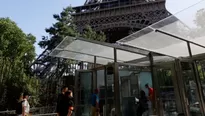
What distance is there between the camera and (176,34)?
3969 mm

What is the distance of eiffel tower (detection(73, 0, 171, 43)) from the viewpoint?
20.8 m

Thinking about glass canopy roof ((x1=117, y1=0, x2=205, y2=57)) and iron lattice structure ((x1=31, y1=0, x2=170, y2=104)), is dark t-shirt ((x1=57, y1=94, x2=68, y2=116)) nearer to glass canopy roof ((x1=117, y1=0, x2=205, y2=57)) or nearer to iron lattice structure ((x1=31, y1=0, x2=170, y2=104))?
glass canopy roof ((x1=117, y1=0, x2=205, y2=57))

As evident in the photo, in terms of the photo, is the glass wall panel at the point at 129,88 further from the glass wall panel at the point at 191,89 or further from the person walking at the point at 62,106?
the person walking at the point at 62,106

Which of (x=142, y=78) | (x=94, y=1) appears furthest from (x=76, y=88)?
(x=94, y=1)

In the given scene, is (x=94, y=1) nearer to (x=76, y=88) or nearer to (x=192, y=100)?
(x=76, y=88)

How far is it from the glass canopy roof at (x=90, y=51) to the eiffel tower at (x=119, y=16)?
1421 cm

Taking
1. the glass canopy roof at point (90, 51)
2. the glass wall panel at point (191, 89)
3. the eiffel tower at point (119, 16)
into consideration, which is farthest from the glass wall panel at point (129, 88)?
the eiffel tower at point (119, 16)

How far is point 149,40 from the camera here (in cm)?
459

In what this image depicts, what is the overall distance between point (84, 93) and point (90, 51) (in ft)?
5.30

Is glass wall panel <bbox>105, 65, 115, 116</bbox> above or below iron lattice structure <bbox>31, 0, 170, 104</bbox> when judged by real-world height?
below

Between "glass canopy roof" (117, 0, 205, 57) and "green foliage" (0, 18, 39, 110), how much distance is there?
8814 mm

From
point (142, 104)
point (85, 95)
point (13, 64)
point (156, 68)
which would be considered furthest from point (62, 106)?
point (13, 64)

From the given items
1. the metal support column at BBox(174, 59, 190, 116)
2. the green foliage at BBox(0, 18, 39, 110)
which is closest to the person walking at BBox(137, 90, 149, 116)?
the metal support column at BBox(174, 59, 190, 116)

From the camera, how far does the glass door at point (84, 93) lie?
21.0ft
